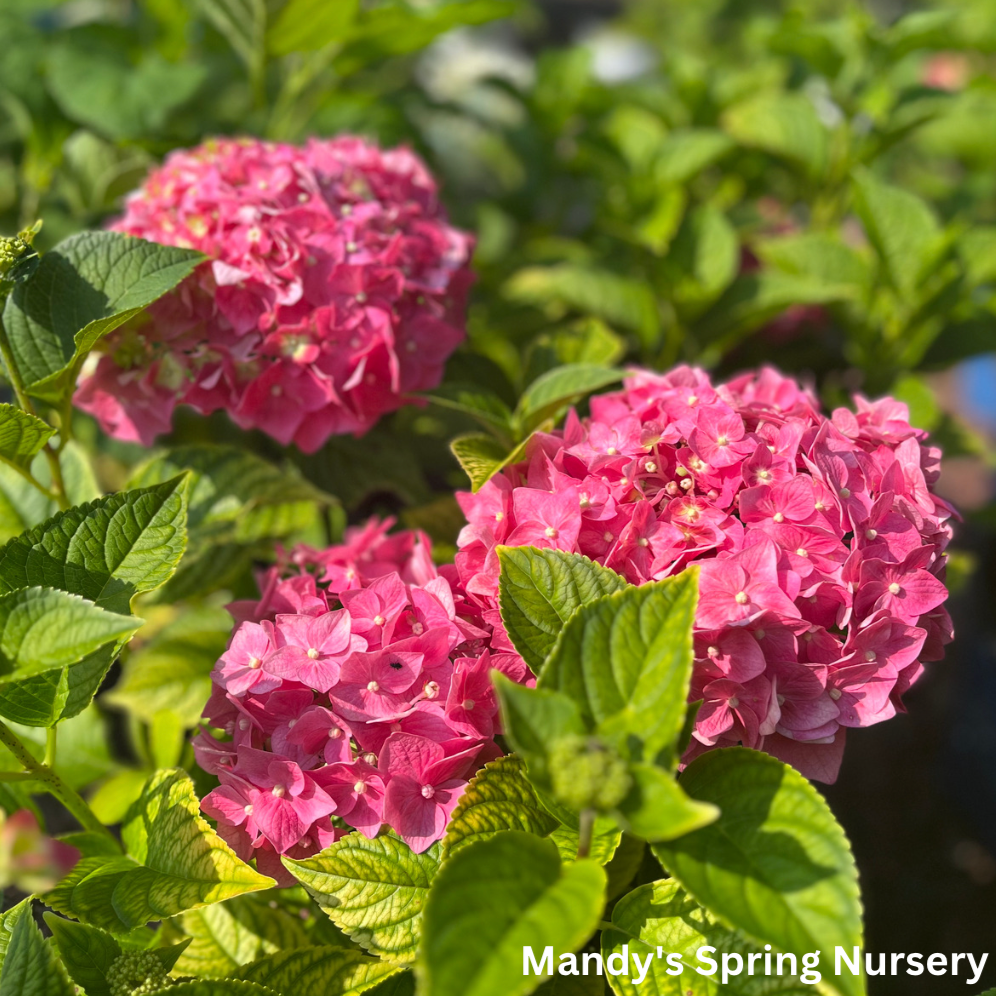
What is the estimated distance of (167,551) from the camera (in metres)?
0.76

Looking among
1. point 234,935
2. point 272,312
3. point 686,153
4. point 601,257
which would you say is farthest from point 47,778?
point 686,153

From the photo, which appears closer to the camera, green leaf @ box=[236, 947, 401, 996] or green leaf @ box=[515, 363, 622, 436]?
green leaf @ box=[236, 947, 401, 996]

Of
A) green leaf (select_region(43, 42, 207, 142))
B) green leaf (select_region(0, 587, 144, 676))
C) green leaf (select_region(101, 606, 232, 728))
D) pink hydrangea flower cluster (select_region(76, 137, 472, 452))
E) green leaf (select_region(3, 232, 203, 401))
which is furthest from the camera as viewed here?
green leaf (select_region(43, 42, 207, 142))

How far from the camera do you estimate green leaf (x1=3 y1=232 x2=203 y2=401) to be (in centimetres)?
85

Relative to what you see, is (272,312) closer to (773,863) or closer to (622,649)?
(622,649)

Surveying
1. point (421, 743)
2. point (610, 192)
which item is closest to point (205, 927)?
point (421, 743)

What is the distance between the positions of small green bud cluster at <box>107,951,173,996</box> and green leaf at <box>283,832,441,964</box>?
0.12 meters

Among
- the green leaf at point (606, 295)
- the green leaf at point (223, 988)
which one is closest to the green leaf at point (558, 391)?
the green leaf at point (606, 295)

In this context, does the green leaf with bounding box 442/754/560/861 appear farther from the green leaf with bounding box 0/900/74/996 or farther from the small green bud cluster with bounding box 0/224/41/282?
the small green bud cluster with bounding box 0/224/41/282

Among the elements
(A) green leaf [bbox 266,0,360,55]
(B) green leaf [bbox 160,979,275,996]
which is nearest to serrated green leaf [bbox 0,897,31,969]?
(B) green leaf [bbox 160,979,275,996]

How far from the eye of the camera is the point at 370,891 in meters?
0.72

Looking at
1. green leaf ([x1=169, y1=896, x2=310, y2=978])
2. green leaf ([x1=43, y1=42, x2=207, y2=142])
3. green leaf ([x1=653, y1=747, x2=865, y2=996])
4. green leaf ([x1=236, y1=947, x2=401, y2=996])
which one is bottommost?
green leaf ([x1=169, y1=896, x2=310, y2=978])

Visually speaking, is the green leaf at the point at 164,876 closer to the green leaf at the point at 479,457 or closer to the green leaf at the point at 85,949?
the green leaf at the point at 85,949

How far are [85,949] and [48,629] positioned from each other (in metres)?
0.27
